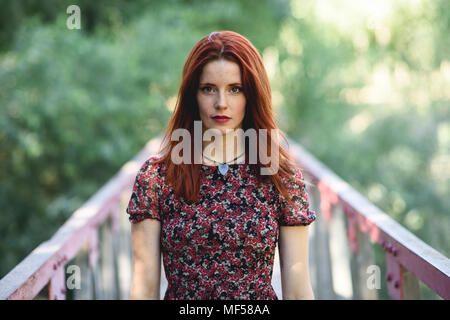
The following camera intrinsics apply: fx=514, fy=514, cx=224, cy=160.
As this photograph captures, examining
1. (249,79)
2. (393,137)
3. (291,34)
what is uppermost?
(291,34)

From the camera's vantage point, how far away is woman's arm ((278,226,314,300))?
143cm

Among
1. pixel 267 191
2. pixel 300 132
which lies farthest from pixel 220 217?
pixel 300 132

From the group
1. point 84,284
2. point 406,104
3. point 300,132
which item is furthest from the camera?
point 300,132

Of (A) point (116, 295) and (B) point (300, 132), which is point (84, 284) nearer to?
(A) point (116, 295)

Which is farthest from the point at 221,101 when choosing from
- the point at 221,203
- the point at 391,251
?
the point at 391,251

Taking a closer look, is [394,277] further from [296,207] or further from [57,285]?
[57,285]

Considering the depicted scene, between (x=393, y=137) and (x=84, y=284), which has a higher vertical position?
(x=393, y=137)

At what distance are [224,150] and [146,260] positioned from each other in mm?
408

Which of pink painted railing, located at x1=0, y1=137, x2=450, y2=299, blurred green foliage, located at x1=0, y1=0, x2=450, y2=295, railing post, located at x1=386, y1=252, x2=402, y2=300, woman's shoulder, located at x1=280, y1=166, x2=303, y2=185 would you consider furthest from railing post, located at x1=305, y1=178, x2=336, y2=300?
woman's shoulder, located at x1=280, y1=166, x2=303, y2=185

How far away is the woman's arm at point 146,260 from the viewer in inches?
54.8

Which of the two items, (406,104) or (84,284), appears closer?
(84,284)

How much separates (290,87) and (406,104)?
2238 millimetres

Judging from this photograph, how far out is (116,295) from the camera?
136 inches

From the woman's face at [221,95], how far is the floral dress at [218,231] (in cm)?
19
